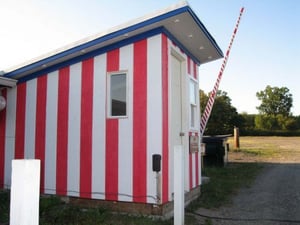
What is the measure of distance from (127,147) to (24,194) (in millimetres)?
3820

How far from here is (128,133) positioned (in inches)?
244

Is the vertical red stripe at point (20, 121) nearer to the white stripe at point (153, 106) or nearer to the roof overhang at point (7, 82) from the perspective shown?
the roof overhang at point (7, 82)

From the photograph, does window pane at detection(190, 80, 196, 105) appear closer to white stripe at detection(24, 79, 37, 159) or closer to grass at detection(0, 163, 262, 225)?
grass at detection(0, 163, 262, 225)

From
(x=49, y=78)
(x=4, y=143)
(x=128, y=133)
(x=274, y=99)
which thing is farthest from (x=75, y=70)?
(x=274, y=99)

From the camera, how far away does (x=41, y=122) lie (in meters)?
6.93

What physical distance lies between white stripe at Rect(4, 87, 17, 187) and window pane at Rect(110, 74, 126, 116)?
7.71 feet

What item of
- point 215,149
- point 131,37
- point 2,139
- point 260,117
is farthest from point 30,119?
point 260,117

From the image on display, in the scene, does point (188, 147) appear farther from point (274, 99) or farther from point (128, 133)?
point (274, 99)

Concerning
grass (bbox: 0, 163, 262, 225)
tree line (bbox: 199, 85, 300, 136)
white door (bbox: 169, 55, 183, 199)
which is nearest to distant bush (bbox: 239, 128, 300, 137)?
tree line (bbox: 199, 85, 300, 136)

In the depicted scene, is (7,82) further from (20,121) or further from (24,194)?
(24,194)

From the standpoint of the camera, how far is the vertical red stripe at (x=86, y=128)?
21.1ft

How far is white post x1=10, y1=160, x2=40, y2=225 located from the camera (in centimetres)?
237

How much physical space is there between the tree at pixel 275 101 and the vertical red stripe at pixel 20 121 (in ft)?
256

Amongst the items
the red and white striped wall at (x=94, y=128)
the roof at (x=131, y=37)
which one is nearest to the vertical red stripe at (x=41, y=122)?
the red and white striped wall at (x=94, y=128)
